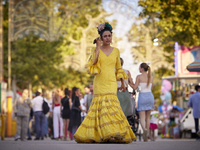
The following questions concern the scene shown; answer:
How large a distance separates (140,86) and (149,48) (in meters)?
22.1

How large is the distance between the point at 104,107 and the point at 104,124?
32 centimetres

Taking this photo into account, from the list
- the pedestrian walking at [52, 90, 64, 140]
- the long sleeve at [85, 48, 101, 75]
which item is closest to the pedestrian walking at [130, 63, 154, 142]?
the long sleeve at [85, 48, 101, 75]

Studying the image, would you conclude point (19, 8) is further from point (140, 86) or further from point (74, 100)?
point (140, 86)

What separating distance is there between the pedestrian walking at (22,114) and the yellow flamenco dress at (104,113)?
29.1 ft

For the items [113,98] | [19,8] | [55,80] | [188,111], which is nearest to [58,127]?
[188,111]

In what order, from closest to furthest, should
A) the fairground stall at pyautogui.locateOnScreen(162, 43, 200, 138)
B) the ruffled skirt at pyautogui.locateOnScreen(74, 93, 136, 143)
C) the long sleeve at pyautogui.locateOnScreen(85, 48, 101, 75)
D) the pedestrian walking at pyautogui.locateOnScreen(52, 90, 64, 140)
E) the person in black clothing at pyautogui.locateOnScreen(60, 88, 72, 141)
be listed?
the ruffled skirt at pyautogui.locateOnScreen(74, 93, 136, 143) < the long sleeve at pyautogui.locateOnScreen(85, 48, 101, 75) < the person in black clothing at pyautogui.locateOnScreen(60, 88, 72, 141) < the pedestrian walking at pyautogui.locateOnScreen(52, 90, 64, 140) < the fairground stall at pyautogui.locateOnScreen(162, 43, 200, 138)

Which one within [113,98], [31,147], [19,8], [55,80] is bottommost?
[31,147]

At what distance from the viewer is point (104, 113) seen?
8836 millimetres

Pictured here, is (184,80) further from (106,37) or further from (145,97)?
(106,37)

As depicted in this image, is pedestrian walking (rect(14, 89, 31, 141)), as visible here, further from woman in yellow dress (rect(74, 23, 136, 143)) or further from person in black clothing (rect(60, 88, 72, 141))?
woman in yellow dress (rect(74, 23, 136, 143))

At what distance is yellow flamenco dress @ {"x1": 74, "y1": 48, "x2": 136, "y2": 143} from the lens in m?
8.73

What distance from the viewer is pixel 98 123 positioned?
29.0ft

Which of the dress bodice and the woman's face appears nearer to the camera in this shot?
the woman's face

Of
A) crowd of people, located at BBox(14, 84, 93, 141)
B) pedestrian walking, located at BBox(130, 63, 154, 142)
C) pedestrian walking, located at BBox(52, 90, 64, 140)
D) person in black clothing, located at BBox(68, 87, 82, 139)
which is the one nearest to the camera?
pedestrian walking, located at BBox(130, 63, 154, 142)
